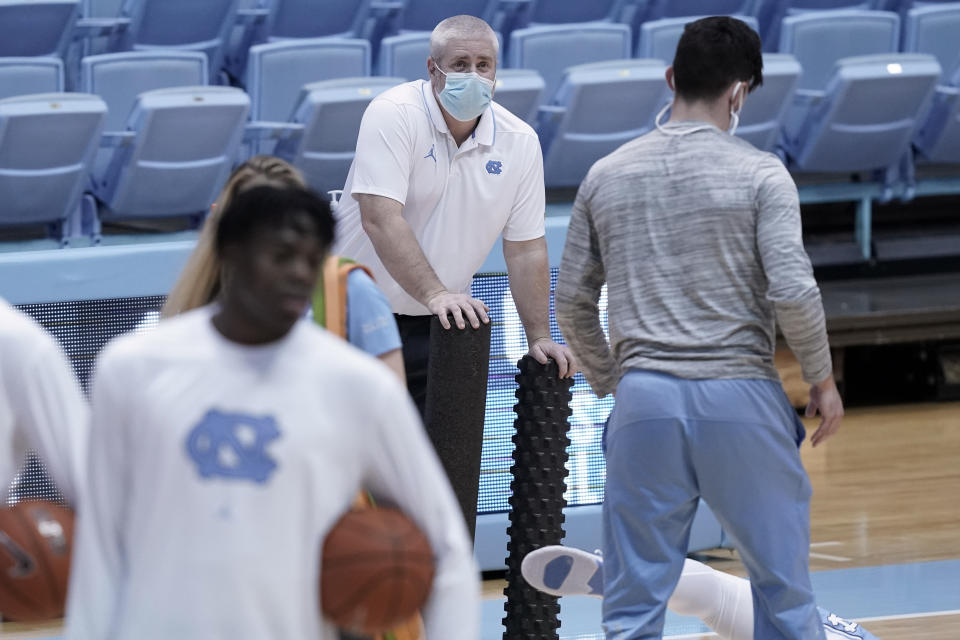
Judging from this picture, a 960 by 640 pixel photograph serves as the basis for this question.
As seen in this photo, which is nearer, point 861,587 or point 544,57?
point 861,587

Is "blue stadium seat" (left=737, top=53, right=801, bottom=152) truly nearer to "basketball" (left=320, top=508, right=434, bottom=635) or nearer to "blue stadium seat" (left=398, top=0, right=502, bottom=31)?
"blue stadium seat" (left=398, top=0, right=502, bottom=31)

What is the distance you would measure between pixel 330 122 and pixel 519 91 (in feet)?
3.17

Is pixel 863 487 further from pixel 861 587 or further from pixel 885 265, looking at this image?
pixel 885 265

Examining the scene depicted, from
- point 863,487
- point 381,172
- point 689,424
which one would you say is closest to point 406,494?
point 689,424

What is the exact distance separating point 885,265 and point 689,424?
596 cm

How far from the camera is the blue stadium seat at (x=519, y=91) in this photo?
732cm

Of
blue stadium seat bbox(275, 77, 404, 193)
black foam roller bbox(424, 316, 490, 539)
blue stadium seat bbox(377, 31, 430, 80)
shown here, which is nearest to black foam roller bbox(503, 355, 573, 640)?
black foam roller bbox(424, 316, 490, 539)

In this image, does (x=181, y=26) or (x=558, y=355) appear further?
(x=181, y=26)

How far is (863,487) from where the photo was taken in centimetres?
617

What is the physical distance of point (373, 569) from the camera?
1.80 meters

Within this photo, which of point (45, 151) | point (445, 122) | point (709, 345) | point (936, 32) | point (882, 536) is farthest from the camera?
point (936, 32)

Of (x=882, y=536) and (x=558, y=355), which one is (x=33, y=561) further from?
(x=882, y=536)

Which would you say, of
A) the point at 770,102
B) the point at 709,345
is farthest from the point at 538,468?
the point at 770,102

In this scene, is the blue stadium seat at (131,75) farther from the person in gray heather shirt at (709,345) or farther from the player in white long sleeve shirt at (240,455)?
the player in white long sleeve shirt at (240,455)
